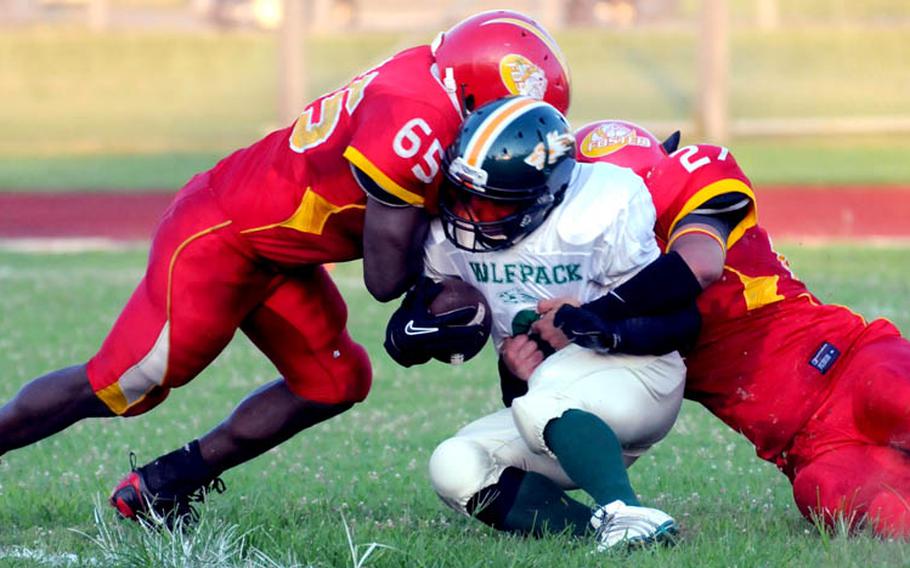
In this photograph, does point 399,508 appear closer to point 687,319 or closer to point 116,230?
point 687,319

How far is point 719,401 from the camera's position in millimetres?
4258

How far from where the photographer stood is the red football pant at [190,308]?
4.22 m

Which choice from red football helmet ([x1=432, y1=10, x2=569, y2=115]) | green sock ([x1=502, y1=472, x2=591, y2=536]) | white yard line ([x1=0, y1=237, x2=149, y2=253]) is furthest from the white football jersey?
white yard line ([x1=0, y1=237, x2=149, y2=253])

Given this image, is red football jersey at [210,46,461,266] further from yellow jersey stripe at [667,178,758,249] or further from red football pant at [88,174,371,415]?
yellow jersey stripe at [667,178,758,249]

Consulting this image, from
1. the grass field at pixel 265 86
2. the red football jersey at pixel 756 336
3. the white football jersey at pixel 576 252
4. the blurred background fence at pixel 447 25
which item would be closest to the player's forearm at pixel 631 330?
the white football jersey at pixel 576 252

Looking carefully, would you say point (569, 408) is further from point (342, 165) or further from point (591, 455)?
point (342, 165)

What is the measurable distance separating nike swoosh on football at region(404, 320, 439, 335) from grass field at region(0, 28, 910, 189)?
15.4m

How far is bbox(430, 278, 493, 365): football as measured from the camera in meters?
3.89

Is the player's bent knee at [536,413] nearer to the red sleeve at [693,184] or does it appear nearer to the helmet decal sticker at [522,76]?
the red sleeve at [693,184]

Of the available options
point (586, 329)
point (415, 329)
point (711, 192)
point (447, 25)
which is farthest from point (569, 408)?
point (447, 25)

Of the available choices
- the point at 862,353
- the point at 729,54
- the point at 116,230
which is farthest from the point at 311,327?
the point at 729,54

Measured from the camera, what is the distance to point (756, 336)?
4.20 meters

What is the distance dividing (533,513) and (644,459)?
1440 mm

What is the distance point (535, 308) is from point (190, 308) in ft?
3.26
